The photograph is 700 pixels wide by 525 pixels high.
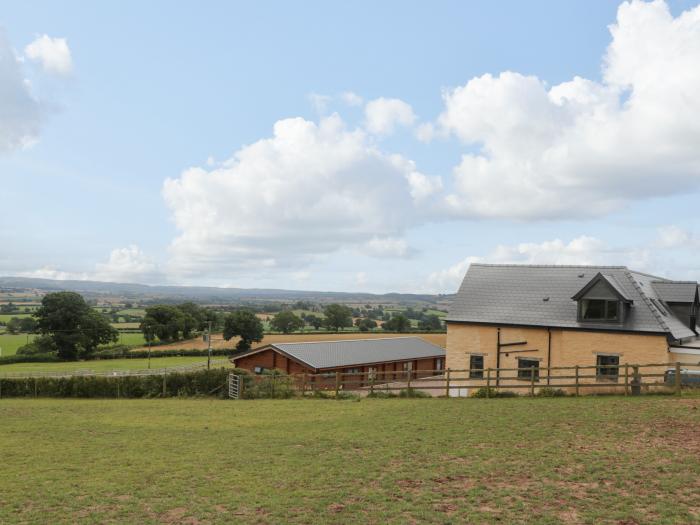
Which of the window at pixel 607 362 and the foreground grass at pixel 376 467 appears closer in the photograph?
the foreground grass at pixel 376 467

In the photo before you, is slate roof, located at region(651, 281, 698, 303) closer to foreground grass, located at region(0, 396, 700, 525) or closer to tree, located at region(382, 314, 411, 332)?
foreground grass, located at region(0, 396, 700, 525)

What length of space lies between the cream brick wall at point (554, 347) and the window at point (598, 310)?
0.85m

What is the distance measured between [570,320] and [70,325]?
273ft

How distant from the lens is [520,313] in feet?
101

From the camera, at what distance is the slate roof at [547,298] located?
27938 millimetres

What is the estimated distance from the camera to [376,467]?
1201 centimetres

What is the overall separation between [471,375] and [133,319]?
448 feet

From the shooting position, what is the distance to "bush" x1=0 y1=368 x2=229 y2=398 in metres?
35.2

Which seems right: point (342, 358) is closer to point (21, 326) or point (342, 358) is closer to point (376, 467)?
point (376, 467)

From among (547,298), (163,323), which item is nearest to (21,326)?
(163,323)

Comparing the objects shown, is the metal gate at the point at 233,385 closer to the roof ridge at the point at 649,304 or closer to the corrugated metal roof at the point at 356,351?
the corrugated metal roof at the point at 356,351

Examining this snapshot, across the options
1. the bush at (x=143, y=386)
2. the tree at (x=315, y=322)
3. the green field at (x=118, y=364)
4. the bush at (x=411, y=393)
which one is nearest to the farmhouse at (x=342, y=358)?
the bush at (x=143, y=386)

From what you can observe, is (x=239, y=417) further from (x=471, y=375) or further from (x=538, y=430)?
(x=471, y=375)

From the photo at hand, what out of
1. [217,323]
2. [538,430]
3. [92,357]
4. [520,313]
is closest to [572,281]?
[520,313]
